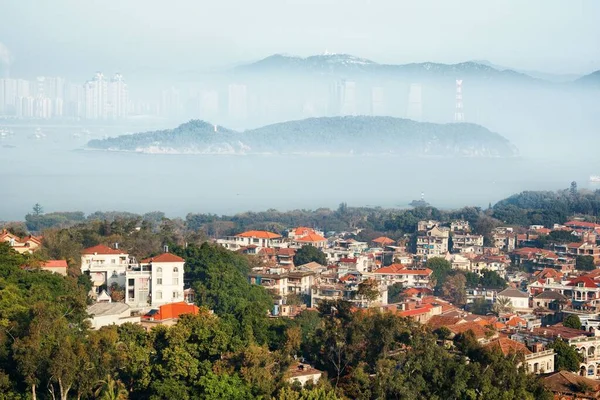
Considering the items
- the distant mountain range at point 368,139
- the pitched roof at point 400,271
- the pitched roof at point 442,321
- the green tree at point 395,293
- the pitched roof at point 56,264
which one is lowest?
the green tree at point 395,293

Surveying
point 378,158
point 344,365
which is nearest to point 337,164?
point 378,158

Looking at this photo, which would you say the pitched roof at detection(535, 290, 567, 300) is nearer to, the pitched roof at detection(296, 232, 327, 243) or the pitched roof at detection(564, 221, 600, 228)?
the pitched roof at detection(296, 232, 327, 243)

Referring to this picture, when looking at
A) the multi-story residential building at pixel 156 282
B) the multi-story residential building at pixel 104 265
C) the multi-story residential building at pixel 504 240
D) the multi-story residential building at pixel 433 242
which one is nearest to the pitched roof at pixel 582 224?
the multi-story residential building at pixel 504 240

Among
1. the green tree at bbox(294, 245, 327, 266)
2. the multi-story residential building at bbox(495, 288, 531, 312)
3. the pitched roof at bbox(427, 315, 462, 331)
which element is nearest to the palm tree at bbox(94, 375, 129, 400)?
the pitched roof at bbox(427, 315, 462, 331)

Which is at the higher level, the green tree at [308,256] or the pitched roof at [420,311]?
the pitched roof at [420,311]

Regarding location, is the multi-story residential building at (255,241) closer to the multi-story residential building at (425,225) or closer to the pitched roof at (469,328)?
the multi-story residential building at (425,225)

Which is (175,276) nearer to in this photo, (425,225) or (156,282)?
(156,282)

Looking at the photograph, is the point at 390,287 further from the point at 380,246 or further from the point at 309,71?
the point at 309,71
